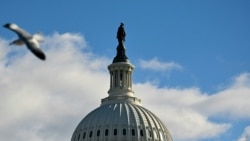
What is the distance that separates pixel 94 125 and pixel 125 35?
32.4m

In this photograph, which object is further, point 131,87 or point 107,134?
point 131,87

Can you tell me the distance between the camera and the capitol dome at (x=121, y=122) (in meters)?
148

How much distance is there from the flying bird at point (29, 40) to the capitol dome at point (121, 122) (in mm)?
130429

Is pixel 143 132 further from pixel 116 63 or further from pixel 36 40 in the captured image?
pixel 36 40

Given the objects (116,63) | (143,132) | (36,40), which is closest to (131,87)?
(116,63)

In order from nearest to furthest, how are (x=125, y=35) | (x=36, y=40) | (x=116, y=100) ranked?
(x=36, y=40) → (x=116, y=100) → (x=125, y=35)

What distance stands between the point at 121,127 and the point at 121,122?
106 cm

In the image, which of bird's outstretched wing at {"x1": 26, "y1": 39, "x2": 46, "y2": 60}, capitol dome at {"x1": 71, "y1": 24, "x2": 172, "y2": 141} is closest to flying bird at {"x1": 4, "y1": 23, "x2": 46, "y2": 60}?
bird's outstretched wing at {"x1": 26, "y1": 39, "x2": 46, "y2": 60}

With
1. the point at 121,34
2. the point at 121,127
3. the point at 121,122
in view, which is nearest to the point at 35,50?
the point at 121,127

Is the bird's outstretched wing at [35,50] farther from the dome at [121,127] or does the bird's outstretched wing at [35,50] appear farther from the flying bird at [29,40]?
the dome at [121,127]

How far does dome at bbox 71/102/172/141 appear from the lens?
148 m

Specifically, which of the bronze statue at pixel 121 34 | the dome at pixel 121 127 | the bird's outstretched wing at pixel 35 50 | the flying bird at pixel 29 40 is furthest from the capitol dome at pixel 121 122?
the bird's outstretched wing at pixel 35 50

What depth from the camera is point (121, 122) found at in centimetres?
14925

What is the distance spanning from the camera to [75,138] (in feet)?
499
